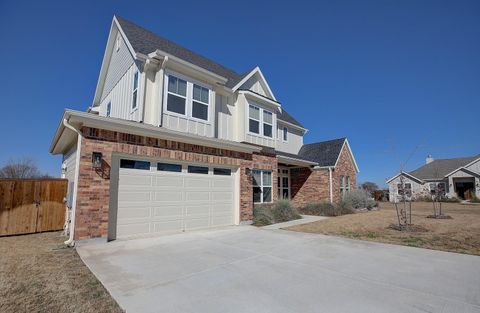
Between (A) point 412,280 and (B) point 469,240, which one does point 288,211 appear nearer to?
(B) point 469,240

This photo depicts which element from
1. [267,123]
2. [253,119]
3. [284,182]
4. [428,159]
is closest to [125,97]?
[253,119]

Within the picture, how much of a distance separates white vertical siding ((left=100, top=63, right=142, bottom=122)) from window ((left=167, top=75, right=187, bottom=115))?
117 cm

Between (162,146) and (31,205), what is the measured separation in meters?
5.56

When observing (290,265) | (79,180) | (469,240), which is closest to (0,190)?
(79,180)

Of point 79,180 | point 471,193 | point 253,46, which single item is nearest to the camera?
point 79,180

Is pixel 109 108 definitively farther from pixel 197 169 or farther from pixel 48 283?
pixel 48 283

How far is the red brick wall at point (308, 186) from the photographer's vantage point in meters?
18.9

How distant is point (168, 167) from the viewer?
931 centimetres

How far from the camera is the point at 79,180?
7.11m

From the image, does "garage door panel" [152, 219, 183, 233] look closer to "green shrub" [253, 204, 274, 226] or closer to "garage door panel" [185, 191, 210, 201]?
"garage door panel" [185, 191, 210, 201]

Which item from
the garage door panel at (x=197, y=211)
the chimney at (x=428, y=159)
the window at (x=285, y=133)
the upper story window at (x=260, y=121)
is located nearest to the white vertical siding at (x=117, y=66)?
the upper story window at (x=260, y=121)

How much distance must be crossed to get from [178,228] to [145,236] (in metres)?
1.34

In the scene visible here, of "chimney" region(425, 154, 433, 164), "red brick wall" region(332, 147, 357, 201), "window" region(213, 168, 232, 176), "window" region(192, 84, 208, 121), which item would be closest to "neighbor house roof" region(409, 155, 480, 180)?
"chimney" region(425, 154, 433, 164)

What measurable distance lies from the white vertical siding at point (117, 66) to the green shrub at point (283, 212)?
10.0 meters
